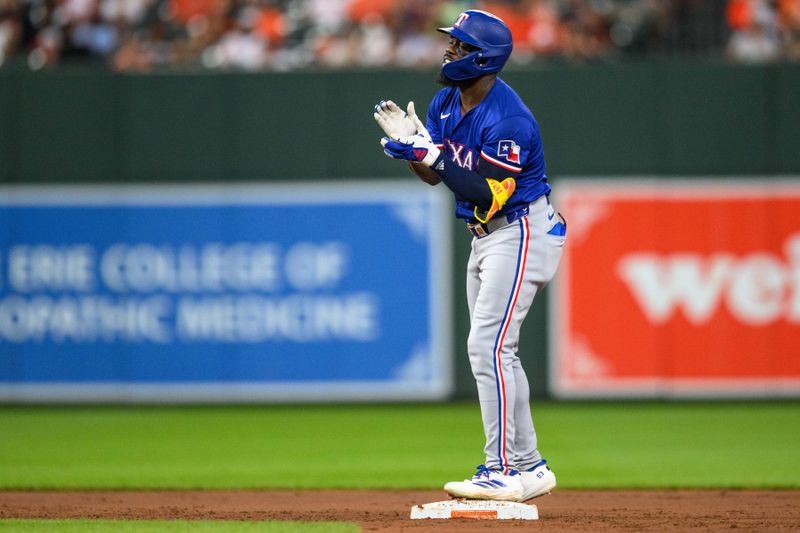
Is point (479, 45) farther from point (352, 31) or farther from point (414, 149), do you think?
point (352, 31)

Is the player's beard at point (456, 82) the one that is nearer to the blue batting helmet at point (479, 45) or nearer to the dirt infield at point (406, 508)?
the blue batting helmet at point (479, 45)

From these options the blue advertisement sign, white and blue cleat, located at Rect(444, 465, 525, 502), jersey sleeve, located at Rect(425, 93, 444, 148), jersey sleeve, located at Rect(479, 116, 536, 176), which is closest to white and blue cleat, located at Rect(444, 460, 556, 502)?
white and blue cleat, located at Rect(444, 465, 525, 502)

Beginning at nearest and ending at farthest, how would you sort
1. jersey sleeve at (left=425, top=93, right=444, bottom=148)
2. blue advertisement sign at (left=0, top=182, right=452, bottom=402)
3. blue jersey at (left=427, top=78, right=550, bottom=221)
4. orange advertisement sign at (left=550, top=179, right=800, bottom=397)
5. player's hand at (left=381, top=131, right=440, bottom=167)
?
1. player's hand at (left=381, top=131, right=440, bottom=167)
2. blue jersey at (left=427, top=78, right=550, bottom=221)
3. jersey sleeve at (left=425, top=93, right=444, bottom=148)
4. orange advertisement sign at (left=550, top=179, right=800, bottom=397)
5. blue advertisement sign at (left=0, top=182, right=452, bottom=402)

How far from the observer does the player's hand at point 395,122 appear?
5.79m

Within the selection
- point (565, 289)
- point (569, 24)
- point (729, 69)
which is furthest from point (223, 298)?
point (729, 69)

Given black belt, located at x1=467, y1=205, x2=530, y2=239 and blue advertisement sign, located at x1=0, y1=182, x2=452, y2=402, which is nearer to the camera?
black belt, located at x1=467, y1=205, x2=530, y2=239

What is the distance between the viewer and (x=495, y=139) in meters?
5.84

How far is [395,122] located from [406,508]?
2052 millimetres

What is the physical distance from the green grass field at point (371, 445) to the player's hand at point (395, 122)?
2.72m

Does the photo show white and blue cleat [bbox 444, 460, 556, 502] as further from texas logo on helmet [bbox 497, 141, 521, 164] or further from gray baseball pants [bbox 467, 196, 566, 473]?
texas logo on helmet [bbox 497, 141, 521, 164]

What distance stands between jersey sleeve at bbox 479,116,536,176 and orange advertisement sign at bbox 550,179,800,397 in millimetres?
6031

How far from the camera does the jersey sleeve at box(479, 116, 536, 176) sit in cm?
583

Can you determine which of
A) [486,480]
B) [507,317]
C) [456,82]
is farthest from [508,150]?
[486,480]

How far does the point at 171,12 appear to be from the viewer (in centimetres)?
1348
